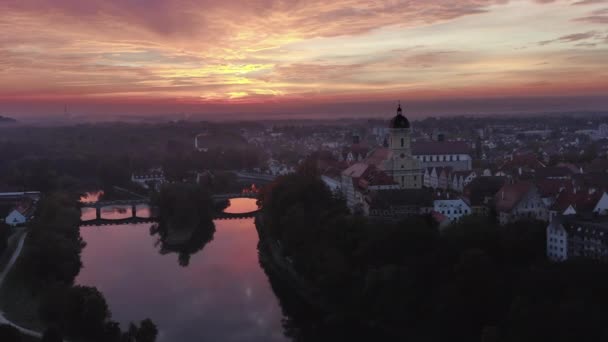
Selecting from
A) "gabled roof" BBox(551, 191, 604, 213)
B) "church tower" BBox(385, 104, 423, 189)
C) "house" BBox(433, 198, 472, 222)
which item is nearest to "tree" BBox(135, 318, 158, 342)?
Answer: "house" BBox(433, 198, 472, 222)

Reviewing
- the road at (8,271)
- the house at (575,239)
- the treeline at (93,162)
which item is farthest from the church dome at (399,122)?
the treeline at (93,162)

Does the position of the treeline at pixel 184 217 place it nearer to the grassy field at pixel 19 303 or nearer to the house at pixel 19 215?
the house at pixel 19 215

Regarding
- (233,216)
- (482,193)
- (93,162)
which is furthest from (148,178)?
(482,193)

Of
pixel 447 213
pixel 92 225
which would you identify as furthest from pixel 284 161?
pixel 447 213

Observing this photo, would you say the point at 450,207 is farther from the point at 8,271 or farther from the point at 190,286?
the point at 8,271

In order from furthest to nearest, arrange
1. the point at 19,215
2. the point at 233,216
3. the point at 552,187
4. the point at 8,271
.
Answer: the point at 233,216 < the point at 19,215 < the point at 552,187 < the point at 8,271

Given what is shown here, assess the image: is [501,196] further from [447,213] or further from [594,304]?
[594,304]
